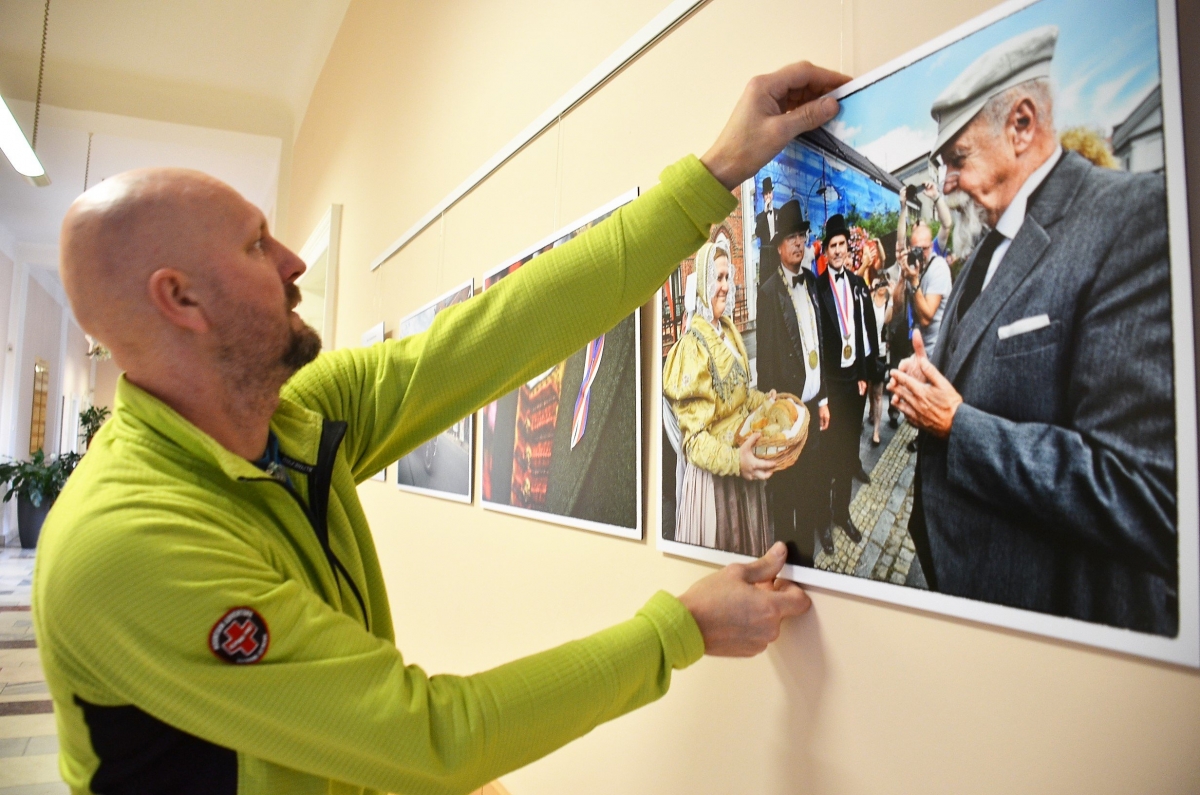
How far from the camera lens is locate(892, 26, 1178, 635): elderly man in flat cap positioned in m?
0.70

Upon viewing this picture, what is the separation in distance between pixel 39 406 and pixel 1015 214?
1525cm

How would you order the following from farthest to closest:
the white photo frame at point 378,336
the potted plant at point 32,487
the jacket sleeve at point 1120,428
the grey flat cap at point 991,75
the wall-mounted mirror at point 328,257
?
1. the potted plant at point 32,487
2. the wall-mounted mirror at point 328,257
3. the white photo frame at point 378,336
4. the grey flat cap at point 991,75
5. the jacket sleeve at point 1120,428

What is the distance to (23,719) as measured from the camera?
4.03 metres

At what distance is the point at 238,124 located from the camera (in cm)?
564

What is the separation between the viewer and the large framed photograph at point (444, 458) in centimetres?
212

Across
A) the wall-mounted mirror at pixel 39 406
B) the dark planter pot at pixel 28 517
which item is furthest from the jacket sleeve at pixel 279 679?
the wall-mounted mirror at pixel 39 406

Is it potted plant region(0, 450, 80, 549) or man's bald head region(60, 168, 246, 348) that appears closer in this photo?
man's bald head region(60, 168, 246, 348)

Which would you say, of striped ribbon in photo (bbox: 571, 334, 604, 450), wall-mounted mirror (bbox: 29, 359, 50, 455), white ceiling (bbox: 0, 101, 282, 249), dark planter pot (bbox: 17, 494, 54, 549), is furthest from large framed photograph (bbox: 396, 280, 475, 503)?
wall-mounted mirror (bbox: 29, 359, 50, 455)

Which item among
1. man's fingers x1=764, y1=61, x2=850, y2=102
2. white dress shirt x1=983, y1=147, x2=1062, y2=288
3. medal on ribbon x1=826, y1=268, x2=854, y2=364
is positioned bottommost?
medal on ribbon x1=826, y1=268, x2=854, y2=364

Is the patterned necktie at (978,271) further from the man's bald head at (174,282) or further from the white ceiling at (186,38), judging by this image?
the white ceiling at (186,38)

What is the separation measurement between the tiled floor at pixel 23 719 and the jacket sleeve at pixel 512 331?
10.1 ft

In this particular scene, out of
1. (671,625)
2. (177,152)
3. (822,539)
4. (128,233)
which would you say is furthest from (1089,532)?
(177,152)

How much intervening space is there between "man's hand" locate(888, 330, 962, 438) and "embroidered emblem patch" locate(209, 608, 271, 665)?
0.81 meters

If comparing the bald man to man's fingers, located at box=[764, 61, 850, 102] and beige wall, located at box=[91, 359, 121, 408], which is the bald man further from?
beige wall, located at box=[91, 359, 121, 408]
